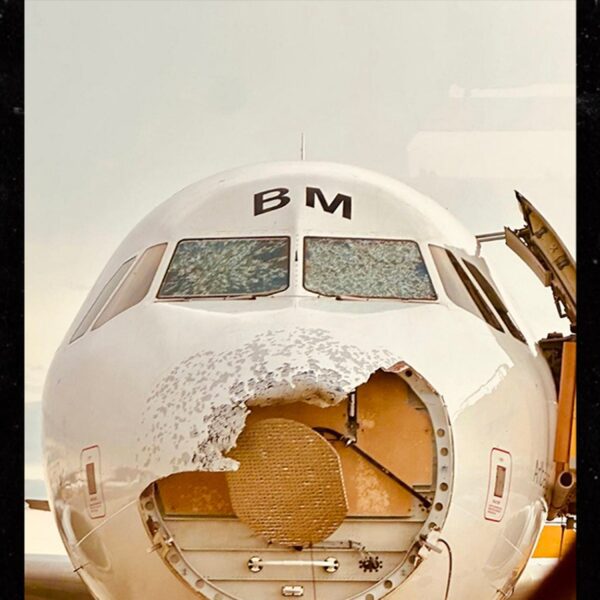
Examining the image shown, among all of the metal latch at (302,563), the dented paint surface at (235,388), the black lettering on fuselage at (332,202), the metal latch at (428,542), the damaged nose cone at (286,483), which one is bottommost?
the metal latch at (302,563)

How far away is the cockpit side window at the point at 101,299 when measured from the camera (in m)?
→ 9.68

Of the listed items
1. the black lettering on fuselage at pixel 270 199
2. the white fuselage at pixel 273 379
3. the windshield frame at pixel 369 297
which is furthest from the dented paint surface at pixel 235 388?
the black lettering on fuselage at pixel 270 199

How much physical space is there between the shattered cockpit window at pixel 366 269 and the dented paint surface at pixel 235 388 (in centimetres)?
84

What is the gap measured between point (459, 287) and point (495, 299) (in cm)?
52

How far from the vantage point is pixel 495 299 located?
9.73 metres

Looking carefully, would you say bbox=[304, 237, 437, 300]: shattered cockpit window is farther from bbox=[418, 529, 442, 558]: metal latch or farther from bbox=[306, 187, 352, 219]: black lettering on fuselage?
bbox=[418, 529, 442, 558]: metal latch

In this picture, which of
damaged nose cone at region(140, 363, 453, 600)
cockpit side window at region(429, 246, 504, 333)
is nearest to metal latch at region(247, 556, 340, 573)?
damaged nose cone at region(140, 363, 453, 600)

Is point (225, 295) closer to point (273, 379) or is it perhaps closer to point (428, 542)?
point (273, 379)

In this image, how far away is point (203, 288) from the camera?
895cm

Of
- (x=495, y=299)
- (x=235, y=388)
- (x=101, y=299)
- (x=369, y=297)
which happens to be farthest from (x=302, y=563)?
(x=101, y=299)

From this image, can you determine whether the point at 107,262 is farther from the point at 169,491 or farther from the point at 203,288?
the point at 169,491

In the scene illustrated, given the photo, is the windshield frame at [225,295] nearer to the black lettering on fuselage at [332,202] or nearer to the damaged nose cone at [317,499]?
the black lettering on fuselage at [332,202]
